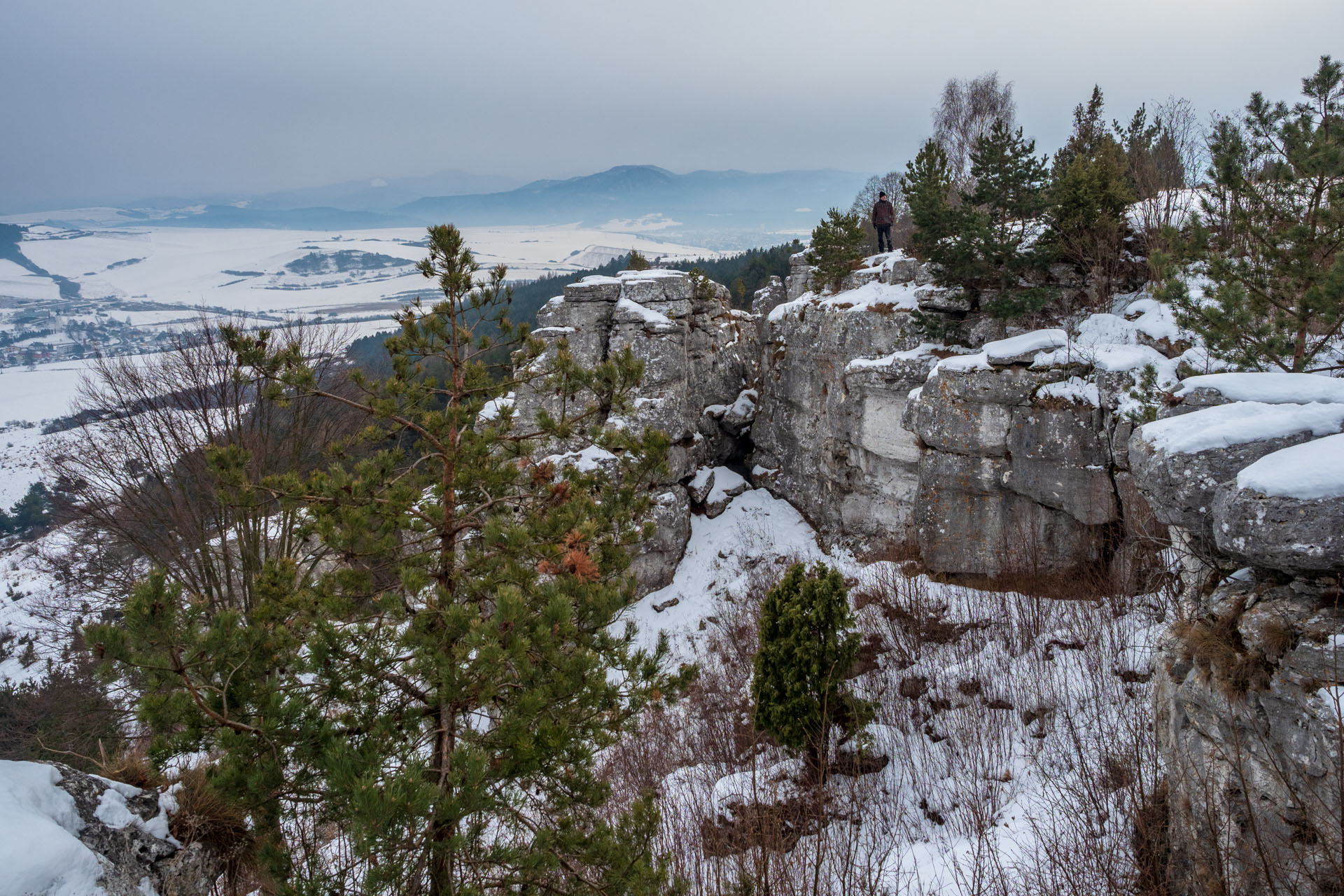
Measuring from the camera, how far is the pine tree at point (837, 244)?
19406mm

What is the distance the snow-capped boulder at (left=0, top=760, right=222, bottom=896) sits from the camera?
8.49 ft

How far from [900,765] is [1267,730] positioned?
3830mm

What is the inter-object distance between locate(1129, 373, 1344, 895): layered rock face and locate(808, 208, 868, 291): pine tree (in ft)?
53.3

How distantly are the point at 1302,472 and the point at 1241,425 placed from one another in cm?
77

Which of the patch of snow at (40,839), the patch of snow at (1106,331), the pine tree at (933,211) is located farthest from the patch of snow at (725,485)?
the patch of snow at (40,839)

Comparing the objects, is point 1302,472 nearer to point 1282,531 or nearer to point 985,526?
point 1282,531

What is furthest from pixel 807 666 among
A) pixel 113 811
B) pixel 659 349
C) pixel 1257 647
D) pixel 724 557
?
pixel 659 349

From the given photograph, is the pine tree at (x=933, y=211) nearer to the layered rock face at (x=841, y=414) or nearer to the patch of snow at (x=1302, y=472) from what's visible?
the layered rock face at (x=841, y=414)

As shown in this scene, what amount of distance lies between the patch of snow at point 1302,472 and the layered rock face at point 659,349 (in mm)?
14587

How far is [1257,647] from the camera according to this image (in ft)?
11.0

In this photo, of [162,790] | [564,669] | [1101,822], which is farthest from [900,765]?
[162,790]

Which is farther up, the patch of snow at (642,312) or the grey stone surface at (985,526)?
the patch of snow at (642,312)

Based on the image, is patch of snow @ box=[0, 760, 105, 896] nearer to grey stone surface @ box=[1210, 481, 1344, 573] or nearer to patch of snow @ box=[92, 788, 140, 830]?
patch of snow @ box=[92, 788, 140, 830]

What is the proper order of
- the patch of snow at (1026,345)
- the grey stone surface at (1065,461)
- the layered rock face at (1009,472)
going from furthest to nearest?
the patch of snow at (1026,345) → the layered rock face at (1009,472) → the grey stone surface at (1065,461)
